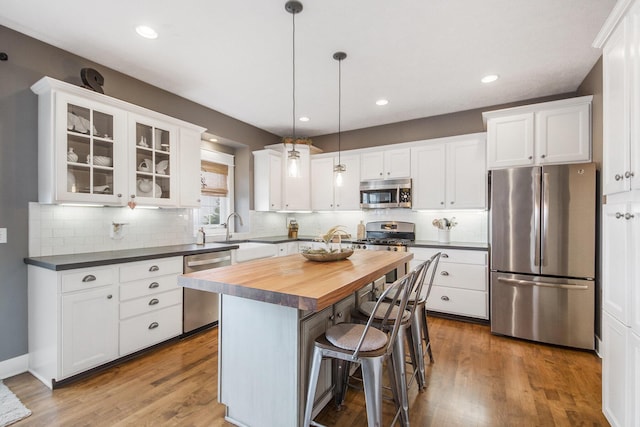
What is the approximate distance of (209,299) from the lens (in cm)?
334

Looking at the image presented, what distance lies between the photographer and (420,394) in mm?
2156

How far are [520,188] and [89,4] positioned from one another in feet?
13.0

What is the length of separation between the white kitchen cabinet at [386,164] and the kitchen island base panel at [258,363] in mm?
3210

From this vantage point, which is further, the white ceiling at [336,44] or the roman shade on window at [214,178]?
the roman shade on window at [214,178]

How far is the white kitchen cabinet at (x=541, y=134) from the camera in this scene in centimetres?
310

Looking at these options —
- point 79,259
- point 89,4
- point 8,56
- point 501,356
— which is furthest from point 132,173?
point 501,356

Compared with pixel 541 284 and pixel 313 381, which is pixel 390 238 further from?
pixel 313 381

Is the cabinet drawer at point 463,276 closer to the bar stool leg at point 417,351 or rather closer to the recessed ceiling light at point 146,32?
the bar stool leg at point 417,351

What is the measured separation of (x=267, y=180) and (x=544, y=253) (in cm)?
360

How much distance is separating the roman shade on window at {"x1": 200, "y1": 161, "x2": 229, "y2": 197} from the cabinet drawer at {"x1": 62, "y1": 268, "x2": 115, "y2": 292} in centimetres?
205

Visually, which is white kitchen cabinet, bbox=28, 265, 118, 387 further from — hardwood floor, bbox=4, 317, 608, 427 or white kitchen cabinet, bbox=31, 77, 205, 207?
white kitchen cabinet, bbox=31, 77, 205, 207

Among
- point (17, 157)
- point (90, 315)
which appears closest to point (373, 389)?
point (90, 315)

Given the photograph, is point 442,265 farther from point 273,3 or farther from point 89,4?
point 89,4

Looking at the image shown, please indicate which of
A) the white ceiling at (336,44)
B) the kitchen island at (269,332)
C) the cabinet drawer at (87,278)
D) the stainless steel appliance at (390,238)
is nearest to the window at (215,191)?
the white ceiling at (336,44)
